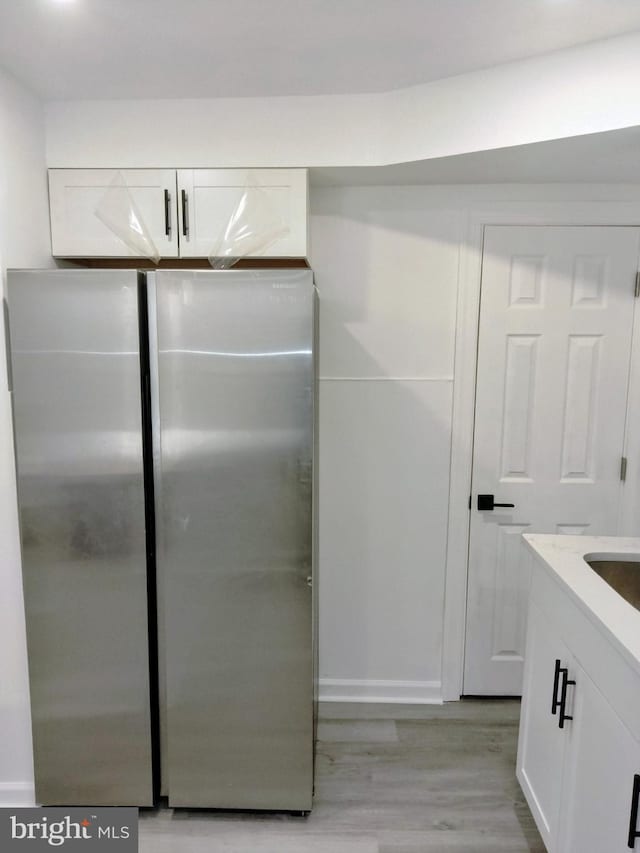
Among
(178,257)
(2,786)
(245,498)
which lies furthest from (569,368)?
(2,786)

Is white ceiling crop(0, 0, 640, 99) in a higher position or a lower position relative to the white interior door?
higher

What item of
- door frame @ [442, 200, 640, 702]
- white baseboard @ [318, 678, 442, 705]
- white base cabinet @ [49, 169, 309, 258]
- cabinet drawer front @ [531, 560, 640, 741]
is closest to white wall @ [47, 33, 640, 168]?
white base cabinet @ [49, 169, 309, 258]

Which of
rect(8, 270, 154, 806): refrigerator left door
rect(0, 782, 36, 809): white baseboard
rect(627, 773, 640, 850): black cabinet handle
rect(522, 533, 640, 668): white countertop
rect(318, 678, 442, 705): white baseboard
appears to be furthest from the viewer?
rect(318, 678, 442, 705): white baseboard

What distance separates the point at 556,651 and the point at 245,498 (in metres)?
1.07

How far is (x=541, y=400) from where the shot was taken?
2467mm

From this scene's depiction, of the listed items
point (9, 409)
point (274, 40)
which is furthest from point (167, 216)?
point (9, 409)

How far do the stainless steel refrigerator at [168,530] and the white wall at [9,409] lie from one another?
3.4 inches

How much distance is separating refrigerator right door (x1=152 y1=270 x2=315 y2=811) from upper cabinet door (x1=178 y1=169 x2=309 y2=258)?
35 centimetres

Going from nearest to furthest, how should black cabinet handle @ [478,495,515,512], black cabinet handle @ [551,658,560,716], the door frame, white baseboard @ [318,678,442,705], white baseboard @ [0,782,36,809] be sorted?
black cabinet handle @ [551,658,560,716] → white baseboard @ [0,782,36,809] → the door frame → black cabinet handle @ [478,495,515,512] → white baseboard @ [318,678,442,705]

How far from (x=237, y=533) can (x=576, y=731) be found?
113cm

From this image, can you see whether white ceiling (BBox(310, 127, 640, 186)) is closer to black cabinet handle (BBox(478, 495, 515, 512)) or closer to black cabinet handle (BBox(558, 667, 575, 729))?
black cabinet handle (BBox(478, 495, 515, 512))

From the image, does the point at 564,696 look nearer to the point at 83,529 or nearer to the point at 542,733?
the point at 542,733

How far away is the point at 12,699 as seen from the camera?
79.2 inches

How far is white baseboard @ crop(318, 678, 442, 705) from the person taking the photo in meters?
2.63
